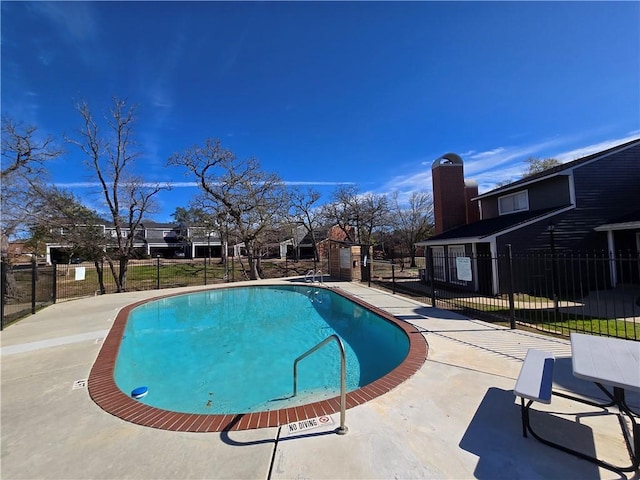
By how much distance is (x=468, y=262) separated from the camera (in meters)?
8.70

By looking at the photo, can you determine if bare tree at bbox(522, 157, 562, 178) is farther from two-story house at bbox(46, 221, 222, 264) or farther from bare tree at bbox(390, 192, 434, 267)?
two-story house at bbox(46, 221, 222, 264)

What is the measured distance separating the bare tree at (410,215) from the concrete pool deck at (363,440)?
114 feet

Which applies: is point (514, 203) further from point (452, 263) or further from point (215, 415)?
point (215, 415)

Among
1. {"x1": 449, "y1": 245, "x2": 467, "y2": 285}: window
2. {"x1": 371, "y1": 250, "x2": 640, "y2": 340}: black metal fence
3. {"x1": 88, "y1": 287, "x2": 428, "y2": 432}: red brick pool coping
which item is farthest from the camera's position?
{"x1": 449, "y1": 245, "x2": 467, "y2": 285}: window

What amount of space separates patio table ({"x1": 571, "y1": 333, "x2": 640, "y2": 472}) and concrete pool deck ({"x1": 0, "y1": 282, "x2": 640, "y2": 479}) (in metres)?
0.25

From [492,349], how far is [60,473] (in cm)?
611

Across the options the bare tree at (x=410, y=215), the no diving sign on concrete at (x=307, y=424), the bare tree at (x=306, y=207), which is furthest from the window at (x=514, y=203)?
the bare tree at (x=410, y=215)

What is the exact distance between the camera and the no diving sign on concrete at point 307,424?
3.00 meters

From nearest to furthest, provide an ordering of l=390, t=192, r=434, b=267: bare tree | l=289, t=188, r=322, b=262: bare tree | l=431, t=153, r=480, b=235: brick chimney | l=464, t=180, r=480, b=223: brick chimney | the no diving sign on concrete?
the no diving sign on concrete < l=431, t=153, r=480, b=235: brick chimney < l=464, t=180, r=480, b=223: brick chimney < l=289, t=188, r=322, b=262: bare tree < l=390, t=192, r=434, b=267: bare tree

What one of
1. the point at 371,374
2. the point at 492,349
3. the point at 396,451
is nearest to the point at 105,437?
the point at 396,451

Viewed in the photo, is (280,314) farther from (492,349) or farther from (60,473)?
(60,473)

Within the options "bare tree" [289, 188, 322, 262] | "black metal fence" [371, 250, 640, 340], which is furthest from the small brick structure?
"bare tree" [289, 188, 322, 262]

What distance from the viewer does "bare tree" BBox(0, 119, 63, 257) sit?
13055 mm

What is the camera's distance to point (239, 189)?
2058 cm
